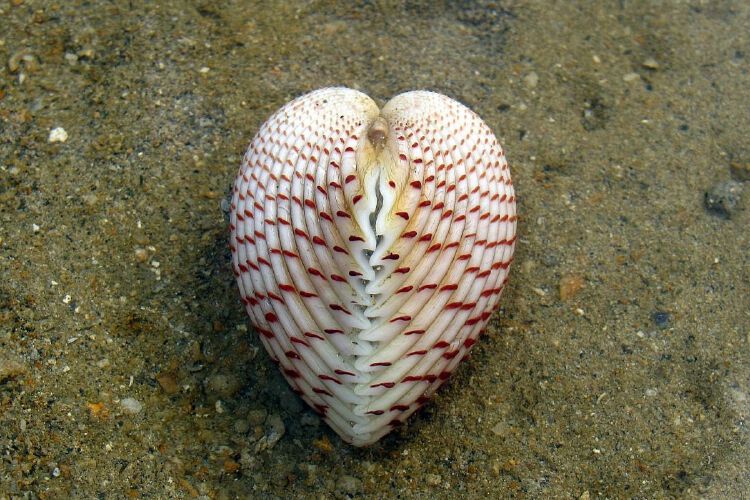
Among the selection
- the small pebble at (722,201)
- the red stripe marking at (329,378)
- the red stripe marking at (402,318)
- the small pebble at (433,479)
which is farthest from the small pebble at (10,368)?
the small pebble at (722,201)

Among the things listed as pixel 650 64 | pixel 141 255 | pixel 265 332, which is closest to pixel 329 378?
pixel 265 332

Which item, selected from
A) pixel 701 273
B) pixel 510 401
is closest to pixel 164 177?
pixel 510 401

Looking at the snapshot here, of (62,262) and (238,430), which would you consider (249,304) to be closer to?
(238,430)

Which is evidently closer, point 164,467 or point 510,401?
point 164,467

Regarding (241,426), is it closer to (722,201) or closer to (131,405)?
(131,405)

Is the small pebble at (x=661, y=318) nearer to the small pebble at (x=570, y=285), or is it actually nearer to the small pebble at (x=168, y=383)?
the small pebble at (x=570, y=285)

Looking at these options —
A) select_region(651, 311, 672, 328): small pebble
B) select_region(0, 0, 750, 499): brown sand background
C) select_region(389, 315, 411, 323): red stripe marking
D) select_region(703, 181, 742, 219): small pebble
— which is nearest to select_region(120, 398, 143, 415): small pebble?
select_region(0, 0, 750, 499): brown sand background

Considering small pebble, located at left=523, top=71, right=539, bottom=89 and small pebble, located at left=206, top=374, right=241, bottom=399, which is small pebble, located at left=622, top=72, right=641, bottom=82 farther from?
small pebble, located at left=206, top=374, right=241, bottom=399
